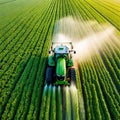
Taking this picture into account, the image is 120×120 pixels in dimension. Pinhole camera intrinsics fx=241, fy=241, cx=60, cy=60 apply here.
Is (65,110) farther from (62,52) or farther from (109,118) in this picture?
(62,52)

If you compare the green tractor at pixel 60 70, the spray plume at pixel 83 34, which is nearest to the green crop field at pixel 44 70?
the spray plume at pixel 83 34

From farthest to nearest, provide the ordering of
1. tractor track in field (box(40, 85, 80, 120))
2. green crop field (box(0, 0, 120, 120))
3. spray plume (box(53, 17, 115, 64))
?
spray plume (box(53, 17, 115, 64)), green crop field (box(0, 0, 120, 120)), tractor track in field (box(40, 85, 80, 120))

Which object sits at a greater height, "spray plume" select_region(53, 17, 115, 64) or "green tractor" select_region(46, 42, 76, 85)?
"spray plume" select_region(53, 17, 115, 64)

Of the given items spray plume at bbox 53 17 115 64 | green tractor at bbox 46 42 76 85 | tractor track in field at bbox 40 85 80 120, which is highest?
spray plume at bbox 53 17 115 64

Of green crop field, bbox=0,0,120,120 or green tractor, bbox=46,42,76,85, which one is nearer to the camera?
green crop field, bbox=0,0,120,120

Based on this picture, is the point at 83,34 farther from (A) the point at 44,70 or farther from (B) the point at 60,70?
(B) the point at 60,70

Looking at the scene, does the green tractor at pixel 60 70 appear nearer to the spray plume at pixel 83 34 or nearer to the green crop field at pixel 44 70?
the green crop field at pixel 44 70

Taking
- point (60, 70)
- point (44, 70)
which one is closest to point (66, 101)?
point (60, 70)

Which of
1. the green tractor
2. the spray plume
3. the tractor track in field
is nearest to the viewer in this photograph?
the tractor track in field

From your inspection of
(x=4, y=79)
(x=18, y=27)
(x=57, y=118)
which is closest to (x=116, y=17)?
(x=18, y=27)

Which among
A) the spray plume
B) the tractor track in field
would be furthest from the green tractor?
the spray plume

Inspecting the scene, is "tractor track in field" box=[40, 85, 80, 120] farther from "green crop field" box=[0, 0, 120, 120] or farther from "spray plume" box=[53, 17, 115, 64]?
"spray plume" box=[53, 17, 115, 64]
